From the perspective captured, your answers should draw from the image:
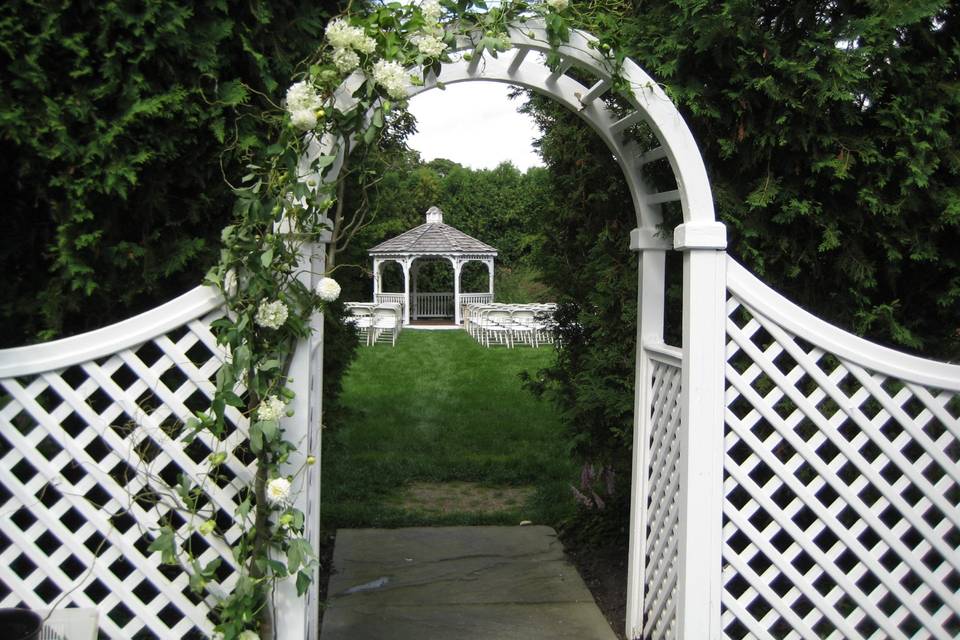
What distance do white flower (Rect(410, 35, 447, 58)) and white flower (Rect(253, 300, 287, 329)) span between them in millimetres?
943

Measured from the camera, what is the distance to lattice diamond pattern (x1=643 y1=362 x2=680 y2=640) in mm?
3191

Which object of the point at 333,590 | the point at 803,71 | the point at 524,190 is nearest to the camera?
the point at 803,71

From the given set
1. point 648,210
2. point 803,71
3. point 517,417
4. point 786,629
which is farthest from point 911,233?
point 517,417

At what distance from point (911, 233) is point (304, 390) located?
2.54m

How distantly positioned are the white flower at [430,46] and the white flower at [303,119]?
42 cm

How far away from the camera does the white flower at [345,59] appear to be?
2475 millimetres

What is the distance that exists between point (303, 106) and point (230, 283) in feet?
2.01

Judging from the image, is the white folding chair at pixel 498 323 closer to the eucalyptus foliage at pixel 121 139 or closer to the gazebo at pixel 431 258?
the gazebo at pixel 431 258

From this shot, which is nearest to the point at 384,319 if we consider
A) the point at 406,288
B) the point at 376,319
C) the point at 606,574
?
the point at 376,319

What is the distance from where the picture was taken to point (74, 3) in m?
2.62

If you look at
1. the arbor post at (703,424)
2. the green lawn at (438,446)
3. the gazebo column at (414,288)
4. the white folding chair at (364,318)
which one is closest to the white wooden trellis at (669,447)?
the arbor post at (703,424)

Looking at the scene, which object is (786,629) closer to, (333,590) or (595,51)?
(333,590)

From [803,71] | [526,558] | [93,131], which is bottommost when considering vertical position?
[526,558]

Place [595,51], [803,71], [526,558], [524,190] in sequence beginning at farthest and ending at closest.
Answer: [524,190]
[526,558]
[803,71]
[595,51]
